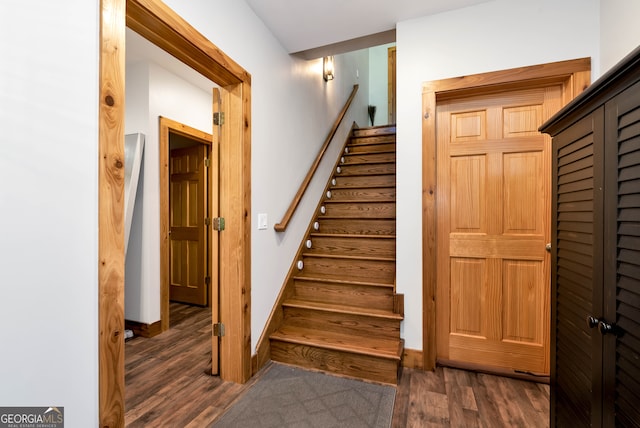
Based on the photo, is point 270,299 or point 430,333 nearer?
point 430,333

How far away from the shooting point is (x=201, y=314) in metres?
3.32

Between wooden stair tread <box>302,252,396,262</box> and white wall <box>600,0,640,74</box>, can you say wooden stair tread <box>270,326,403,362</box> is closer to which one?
wooden stair tread <box>302,252,396,262</box>

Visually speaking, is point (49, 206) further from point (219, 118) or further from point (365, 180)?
point (365, 180)

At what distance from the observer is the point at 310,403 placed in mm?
1697

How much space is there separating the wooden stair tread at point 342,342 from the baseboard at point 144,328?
1339 mm

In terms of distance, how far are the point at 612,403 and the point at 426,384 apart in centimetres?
121

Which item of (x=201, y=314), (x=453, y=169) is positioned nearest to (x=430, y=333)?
(x=453, y=169)

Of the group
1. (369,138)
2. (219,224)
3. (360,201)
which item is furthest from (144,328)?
(369,138)

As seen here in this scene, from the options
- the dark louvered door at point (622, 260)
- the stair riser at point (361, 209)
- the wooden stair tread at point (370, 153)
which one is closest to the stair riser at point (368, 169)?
the wooden stair tread at point (370, 153)

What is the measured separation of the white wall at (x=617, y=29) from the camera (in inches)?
58.2

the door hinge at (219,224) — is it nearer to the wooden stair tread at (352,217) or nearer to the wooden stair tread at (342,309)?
the wooden stair tread at (342,309)

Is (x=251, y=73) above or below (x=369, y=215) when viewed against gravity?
above

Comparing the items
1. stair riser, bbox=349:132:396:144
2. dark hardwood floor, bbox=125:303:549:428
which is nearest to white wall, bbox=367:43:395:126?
stair riser, bbox=349:132:396:144

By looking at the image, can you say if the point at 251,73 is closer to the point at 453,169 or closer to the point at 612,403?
the point at 453,169
